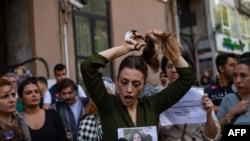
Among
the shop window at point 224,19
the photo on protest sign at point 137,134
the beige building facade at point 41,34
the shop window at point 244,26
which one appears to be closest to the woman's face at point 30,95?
the photo on protest sign at point 137,134

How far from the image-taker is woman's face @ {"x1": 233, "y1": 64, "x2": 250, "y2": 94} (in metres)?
2.89

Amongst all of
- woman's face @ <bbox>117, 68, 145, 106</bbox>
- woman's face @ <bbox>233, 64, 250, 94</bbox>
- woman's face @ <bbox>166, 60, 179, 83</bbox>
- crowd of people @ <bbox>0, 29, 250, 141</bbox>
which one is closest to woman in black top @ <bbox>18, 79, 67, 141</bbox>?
crowd of people @ <bbox>0, 29, 250, 141</bbox>

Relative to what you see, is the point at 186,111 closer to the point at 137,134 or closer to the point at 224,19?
the point at 137,134

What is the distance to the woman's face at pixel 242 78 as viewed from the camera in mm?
2895

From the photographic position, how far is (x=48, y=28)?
7.62 meters

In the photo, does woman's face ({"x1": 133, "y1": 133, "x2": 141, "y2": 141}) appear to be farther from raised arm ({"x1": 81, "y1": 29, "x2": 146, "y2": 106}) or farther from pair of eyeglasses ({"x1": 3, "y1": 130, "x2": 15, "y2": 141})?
pair of eyeglasses ({"x1": 3, "y1": 130, "x2": 15, "y2": 141})

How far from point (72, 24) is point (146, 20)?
328cm

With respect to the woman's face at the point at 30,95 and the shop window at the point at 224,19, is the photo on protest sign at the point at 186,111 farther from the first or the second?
the shop window at the point at 224,19

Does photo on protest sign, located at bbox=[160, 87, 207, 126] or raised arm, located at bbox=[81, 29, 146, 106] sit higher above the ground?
raised arm, located at bbox=[81, 29, 146, 106]

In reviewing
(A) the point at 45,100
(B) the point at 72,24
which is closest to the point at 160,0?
(B) the point at 72,24

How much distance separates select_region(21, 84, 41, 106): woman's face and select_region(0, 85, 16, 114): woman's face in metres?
0.55

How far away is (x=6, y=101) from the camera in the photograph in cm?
326

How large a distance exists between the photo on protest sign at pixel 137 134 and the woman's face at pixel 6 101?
4.79 feet

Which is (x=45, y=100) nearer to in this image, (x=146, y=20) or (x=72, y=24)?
(x=72, y=24)
